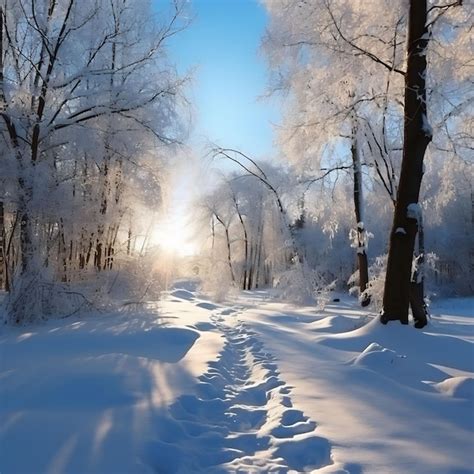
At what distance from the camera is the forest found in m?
2.99

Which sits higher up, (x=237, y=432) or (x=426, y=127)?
(x=426, y=127)

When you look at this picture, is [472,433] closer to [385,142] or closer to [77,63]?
[385,142]

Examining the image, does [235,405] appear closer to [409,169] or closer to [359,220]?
[409,169]

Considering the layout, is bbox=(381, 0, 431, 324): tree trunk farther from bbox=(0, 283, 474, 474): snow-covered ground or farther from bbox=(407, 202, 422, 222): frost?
bbox=(0, 283, 474, 474): snow-covered ground

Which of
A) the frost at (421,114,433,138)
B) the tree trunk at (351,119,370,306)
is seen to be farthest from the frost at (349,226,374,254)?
the frost at (421,114,433,138)

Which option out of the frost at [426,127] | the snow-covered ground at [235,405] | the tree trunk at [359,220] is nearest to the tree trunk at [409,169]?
the frost at [426,127]

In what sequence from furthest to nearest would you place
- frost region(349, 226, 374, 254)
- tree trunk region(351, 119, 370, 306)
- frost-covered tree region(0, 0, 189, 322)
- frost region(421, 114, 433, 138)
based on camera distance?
tree trunk region(351, 119, 370, 306)
frost region(349, 226, 374, 254)
frost-covered tree region(0, 0, 189, 322)
frost region(421, 114, 433, 138)

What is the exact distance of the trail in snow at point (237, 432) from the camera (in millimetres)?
2551

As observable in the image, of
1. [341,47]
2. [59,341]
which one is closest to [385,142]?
[341,47]

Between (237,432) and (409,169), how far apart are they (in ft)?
17.1

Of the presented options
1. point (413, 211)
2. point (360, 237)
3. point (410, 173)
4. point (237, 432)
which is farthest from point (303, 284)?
point (237, 432)

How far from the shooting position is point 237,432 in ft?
10.1

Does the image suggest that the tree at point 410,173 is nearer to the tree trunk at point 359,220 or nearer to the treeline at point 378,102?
the treeline at point 378,102

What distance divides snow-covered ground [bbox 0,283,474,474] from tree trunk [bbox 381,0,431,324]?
52cm
